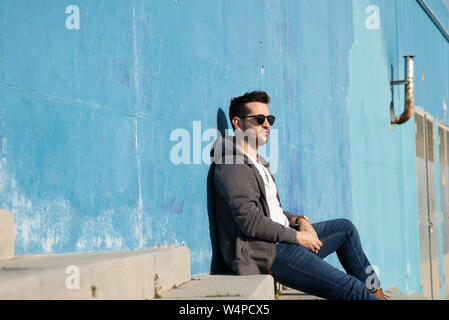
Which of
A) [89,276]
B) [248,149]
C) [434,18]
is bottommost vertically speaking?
[89,276]

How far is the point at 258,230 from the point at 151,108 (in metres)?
0.84

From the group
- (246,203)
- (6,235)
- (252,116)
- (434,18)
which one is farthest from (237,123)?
(434,18)

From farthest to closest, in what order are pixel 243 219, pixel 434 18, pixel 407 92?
1. pixel 434 18
2. pixel 407 92
3. pixel 243 219

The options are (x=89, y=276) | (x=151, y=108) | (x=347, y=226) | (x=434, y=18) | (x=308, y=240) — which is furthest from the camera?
(x=434, y=18)

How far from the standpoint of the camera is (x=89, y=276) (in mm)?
1919

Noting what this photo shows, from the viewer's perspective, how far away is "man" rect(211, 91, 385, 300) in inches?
130

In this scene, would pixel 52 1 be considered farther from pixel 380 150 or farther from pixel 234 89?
pixel 380 150

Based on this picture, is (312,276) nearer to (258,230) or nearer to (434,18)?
(258,230)

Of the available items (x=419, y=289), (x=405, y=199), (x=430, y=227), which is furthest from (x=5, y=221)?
(x=430, y=227)

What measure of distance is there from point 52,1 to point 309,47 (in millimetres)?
3468

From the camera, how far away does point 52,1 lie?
238 centimetres

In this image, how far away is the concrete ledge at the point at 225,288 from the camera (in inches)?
101

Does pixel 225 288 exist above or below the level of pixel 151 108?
below

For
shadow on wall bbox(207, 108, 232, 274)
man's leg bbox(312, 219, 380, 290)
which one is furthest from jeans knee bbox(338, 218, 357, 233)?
shadow on wall bbox(207, 108, 232, 274)
